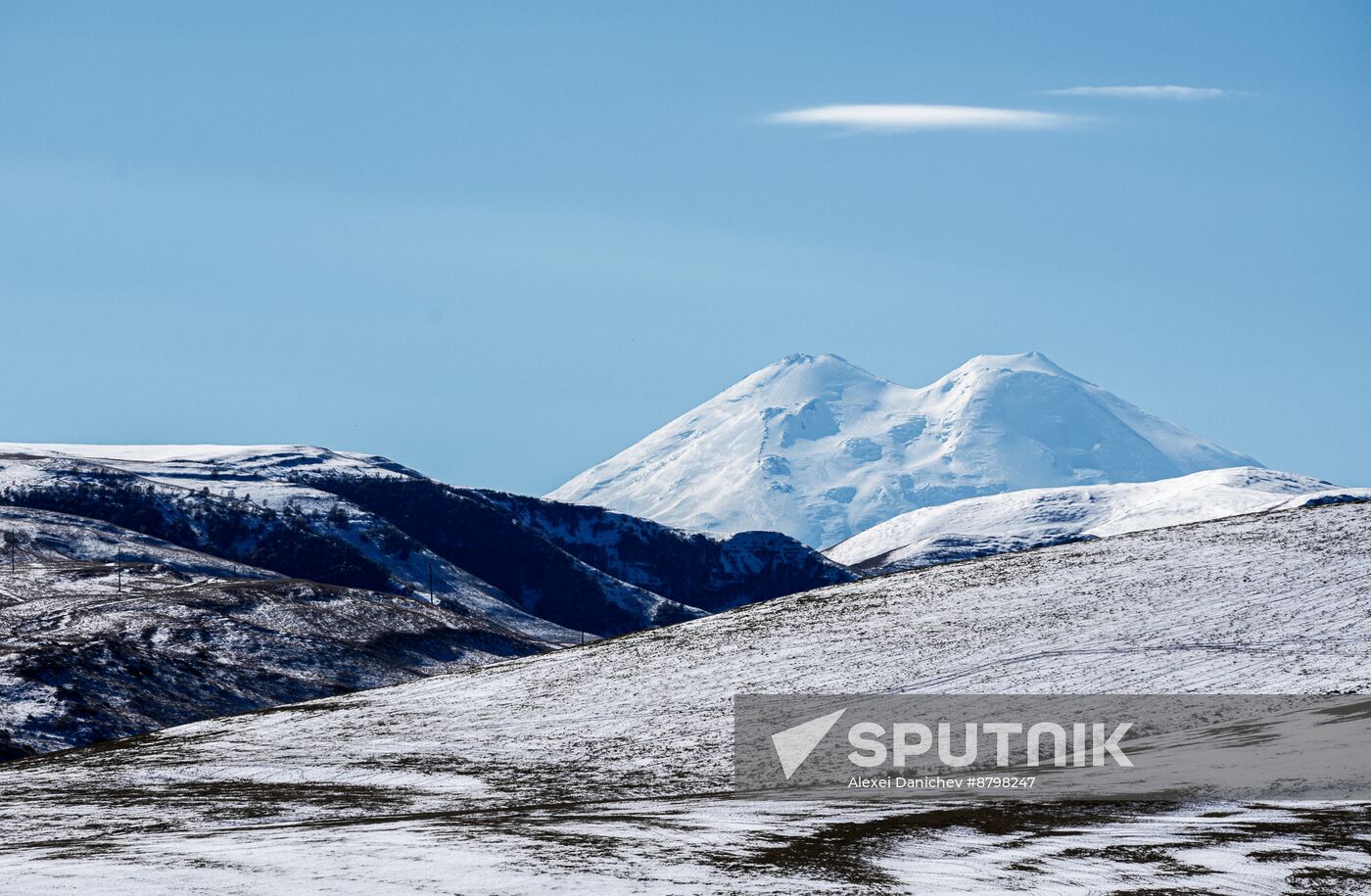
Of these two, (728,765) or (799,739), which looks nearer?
(728,765)

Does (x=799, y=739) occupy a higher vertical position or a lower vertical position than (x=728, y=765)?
higher

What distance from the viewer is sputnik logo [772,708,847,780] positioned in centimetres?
5391

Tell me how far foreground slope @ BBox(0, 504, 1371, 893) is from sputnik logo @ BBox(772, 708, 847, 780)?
8.21 ft

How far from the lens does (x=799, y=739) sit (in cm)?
5753

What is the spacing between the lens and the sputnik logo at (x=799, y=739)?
53906mm

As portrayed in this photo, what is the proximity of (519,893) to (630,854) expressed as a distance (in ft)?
16.3

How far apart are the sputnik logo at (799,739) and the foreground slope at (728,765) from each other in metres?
2.50

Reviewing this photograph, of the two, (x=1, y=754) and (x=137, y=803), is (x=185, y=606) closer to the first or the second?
(x=1, y=754)

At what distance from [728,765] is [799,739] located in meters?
4.57

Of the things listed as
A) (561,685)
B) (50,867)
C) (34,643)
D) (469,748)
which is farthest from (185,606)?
(50,867)

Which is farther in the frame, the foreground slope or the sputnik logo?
the sputnik logo

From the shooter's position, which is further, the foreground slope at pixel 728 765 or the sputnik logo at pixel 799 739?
the sputnik logo at pixel 799 739

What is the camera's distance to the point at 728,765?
54.0 metres

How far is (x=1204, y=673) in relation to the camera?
6150cm
